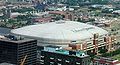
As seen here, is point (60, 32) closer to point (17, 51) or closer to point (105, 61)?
point (105, 61)

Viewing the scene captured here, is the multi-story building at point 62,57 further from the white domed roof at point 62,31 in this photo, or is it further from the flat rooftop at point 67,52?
the white domed roof at point 62,31

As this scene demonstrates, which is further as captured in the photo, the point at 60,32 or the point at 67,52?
the point at 60,32

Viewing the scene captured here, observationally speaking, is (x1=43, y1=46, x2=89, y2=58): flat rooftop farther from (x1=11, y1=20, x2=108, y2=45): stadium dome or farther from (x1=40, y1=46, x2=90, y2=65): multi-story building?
(x1=11, y1=20, x2=108, y2=45): stadium dome

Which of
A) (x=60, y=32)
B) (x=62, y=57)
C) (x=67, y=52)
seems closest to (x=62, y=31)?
(x=60, y=32)

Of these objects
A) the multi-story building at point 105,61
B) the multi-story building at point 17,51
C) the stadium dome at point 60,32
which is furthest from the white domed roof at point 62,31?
the multi-story building at point 17,51

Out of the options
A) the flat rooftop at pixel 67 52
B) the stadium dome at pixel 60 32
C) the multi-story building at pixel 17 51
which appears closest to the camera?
the multi-story building at pixel 17 51

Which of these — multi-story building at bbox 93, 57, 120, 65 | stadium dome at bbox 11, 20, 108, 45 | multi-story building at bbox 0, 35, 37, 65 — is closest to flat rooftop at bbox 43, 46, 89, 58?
multi-story building at bbox 0, 35, 37, 65

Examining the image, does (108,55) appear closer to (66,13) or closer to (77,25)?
(77,25)
